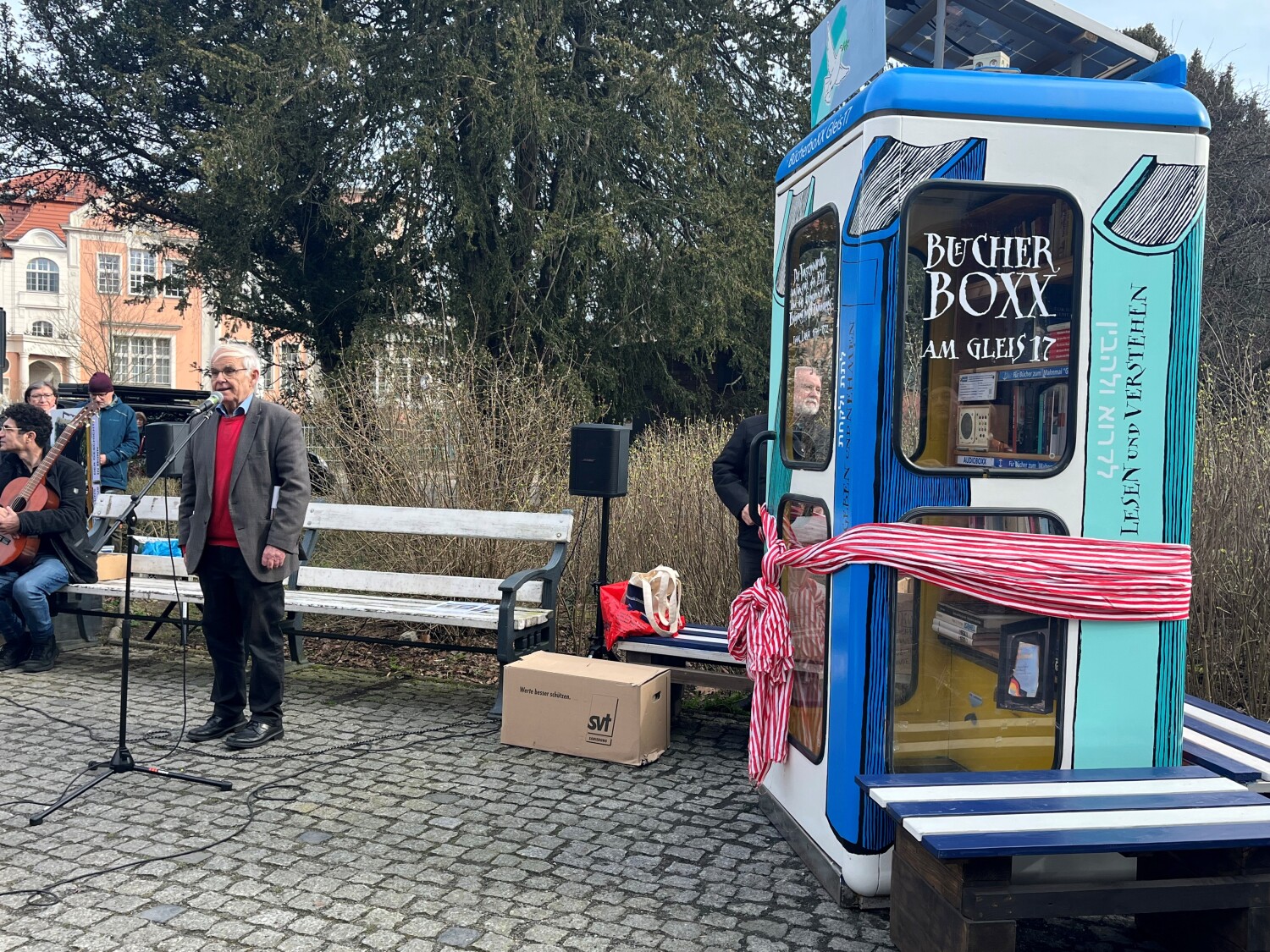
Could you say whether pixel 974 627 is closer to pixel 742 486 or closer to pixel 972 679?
pixel 972 679

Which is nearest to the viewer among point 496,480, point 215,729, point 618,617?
point 215,729

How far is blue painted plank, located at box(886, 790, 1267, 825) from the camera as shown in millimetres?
3043

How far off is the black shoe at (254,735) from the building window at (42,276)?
2258 inches

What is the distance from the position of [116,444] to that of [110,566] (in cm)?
198

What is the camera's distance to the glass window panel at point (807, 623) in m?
3.88

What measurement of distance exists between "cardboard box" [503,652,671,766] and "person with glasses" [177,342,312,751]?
4.10ft

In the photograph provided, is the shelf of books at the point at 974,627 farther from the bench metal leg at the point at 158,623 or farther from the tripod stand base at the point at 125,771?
the bench metal leg at the point at 158,623

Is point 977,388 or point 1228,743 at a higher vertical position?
point 977,388

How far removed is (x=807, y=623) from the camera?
4129 mm

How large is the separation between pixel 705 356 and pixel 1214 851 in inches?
645

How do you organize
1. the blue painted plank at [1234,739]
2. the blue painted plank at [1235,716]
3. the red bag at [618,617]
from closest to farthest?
the blue painted plank at [1234,739], the blue painted plank at [1235,716], the red bag at [618,617]

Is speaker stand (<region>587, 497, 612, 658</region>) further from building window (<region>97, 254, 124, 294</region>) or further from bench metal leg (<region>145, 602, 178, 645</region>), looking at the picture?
building window (<region>97, 254, 124, 294</region>)

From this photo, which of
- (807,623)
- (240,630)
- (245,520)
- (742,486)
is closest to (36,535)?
(240,630)

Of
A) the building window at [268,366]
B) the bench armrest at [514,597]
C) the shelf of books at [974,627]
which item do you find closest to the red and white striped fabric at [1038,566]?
the shelf of books at [974,627]
